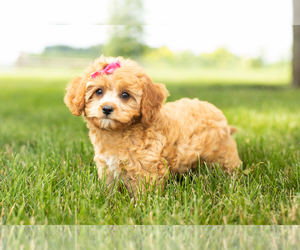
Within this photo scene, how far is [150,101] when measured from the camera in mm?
2453

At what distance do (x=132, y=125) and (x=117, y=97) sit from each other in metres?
0.27

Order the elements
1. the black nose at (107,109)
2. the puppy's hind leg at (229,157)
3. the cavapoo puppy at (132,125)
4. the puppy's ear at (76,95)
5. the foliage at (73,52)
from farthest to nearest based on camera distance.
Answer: the foliage at (73,52) → the puppy's hind leg at (229,157) → the puppy's ear at (76,95) → the cavapoo puppy at (132,125) → the black nose at (107,109)

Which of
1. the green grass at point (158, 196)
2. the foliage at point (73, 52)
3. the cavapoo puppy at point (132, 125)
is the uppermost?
the foliage at point (73, 52)

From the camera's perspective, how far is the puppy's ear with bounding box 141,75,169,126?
242 cm

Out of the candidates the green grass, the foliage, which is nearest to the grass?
the green grass

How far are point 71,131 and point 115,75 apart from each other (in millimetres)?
2696

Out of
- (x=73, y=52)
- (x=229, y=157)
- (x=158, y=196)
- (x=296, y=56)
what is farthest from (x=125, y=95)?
(x=73, y=52)

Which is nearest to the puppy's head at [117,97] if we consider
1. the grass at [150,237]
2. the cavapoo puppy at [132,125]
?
the cavapoo puppy at [132,125]

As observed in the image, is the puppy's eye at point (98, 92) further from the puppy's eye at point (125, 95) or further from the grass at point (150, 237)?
the grass at point (150, 237)

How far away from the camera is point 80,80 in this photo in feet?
8.48

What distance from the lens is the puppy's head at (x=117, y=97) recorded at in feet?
7.61

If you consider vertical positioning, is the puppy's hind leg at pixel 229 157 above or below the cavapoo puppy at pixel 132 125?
below

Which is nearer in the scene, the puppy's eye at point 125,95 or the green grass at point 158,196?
the green grass at point 158,196

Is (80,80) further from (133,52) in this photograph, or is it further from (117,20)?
(133,52)
